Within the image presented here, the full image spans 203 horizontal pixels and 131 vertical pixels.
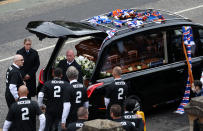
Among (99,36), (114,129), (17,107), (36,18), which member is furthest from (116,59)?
(36,18)

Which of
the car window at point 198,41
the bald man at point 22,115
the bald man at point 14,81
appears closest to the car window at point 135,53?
the car window at point 198,41

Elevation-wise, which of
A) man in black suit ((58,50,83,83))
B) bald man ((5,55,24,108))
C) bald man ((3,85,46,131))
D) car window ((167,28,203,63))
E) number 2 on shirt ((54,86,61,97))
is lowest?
bald man ((3,85,46,131))

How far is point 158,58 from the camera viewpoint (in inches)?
423

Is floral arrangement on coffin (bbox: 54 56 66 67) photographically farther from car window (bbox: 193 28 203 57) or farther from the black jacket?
car window (bbox: 193 28 203 57)

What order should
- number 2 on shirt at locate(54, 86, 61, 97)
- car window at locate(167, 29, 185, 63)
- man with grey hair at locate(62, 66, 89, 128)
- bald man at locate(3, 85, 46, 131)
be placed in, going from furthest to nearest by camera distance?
car window at locate(167, 29, 185, 63) → number 2 on shirt at locate(54, 86, 61, 97) → man with grey hair at locate(62, 66, 89, 128) → bald man at locate(3, 85, 46, 131)

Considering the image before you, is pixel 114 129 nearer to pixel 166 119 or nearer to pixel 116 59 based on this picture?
pixel 116 59

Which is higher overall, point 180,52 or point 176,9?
point 176,9

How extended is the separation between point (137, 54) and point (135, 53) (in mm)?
64

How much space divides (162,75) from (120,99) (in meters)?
1.62

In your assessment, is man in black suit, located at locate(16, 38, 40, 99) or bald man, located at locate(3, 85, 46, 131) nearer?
bald man, located at locate(3, 85, 46, 131)

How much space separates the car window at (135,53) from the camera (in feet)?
33.3

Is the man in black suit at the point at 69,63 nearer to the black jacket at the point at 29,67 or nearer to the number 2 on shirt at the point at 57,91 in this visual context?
the number 2 on shirt at the point at 57,91

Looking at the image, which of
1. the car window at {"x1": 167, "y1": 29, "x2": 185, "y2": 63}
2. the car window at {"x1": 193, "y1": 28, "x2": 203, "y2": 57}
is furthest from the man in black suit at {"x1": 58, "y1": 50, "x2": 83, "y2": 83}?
the car window at {"x1": 193, "y1": 28, "x2": 203, "y2": 57}

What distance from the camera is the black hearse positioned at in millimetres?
10023
